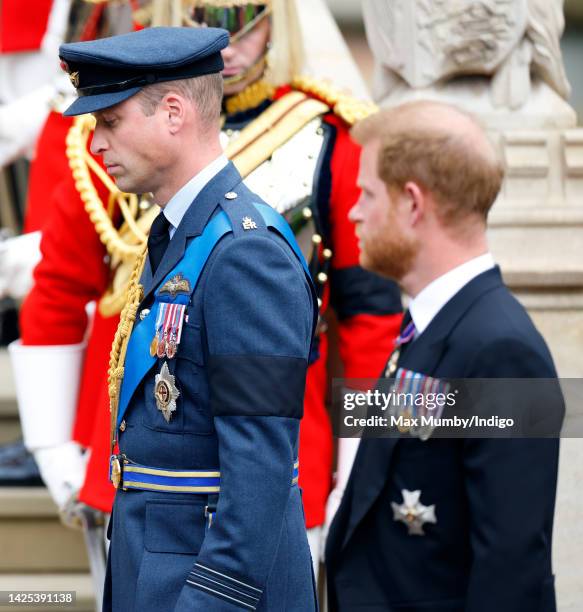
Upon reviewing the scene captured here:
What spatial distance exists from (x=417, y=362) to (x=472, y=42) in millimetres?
1391

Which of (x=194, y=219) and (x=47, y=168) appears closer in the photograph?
(x=194, y=219)

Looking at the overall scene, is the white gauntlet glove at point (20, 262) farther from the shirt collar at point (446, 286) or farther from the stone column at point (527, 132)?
the shirt collar at point (446, 286)

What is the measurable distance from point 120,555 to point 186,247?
0.54 m

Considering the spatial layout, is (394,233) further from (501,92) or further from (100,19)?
(100,19)

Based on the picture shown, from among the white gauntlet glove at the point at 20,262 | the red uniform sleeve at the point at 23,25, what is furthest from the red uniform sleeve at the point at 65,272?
the red uniform sleeve at the point at 23,25

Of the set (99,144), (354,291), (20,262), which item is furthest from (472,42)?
(99,144)

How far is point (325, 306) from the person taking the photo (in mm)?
3354

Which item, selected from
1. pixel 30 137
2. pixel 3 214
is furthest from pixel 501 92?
pixel 3 214

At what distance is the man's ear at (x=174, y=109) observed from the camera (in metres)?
2.24

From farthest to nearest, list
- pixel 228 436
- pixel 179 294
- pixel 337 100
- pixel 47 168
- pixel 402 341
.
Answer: pixel 47 168 < pixel 337 100 < pixel 402 341 < pixel 179 294 < pixel 228 436

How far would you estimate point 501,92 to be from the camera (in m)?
3.64

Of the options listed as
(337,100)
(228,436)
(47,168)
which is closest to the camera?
(228,436)

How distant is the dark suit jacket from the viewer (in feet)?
7.22

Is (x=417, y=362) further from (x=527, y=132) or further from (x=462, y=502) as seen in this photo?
(x=527, y=132)
